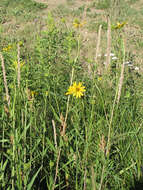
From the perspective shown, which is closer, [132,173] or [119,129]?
[132,173]

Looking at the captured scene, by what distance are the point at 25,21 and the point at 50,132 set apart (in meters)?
4.83

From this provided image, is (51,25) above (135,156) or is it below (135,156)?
above

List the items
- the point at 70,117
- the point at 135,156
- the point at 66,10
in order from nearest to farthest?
1. the point at 135,156
2. the point at 70,117
3. the point at 66,10

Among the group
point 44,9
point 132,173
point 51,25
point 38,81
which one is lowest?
point 132,173

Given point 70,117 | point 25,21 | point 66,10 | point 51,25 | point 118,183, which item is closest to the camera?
point 118,183

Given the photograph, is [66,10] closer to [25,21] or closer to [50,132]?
[25,21]

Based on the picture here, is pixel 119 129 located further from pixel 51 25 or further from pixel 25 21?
pixel 25 21

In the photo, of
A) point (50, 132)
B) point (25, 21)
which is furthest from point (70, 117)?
point (25, 21)

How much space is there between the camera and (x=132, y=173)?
1.21 m

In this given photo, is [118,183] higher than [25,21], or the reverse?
[25,21]

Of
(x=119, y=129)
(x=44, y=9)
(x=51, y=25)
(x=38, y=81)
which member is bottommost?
(x=119, y=129)

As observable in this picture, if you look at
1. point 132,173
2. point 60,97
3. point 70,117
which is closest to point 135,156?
point 132,173

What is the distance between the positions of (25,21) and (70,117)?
4.76m

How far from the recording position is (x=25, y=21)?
18.7ft
